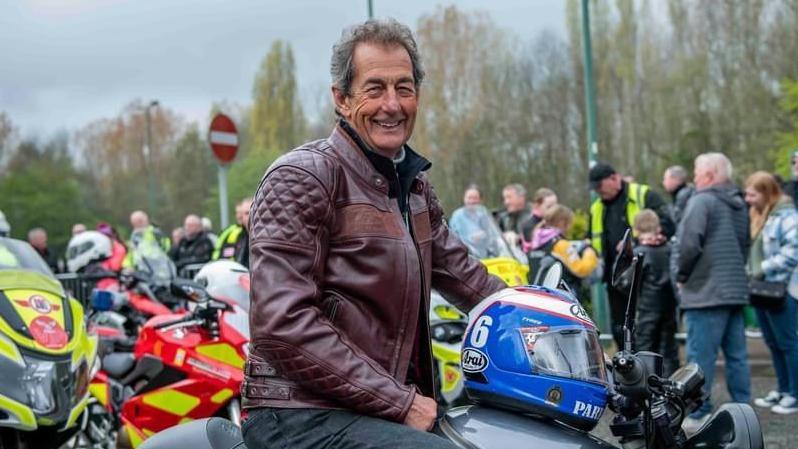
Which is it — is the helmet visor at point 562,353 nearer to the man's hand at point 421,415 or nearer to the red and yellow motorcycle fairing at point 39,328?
the man's hand at point 421,415

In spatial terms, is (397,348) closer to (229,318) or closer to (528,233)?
(229,318)

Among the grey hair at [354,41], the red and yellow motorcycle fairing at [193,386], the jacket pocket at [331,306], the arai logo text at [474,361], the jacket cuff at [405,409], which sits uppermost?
the grey hair at [354,41]

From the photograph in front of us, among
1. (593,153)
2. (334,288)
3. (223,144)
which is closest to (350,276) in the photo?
(334,288)

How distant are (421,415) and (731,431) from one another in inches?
30.0

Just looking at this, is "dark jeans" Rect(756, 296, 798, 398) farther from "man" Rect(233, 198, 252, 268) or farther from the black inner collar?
the black inner collar

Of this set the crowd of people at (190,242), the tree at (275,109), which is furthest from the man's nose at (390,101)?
the tree at (275,109)

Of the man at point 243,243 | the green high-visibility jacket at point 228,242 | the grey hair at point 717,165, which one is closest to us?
the grey hair at point 717,165

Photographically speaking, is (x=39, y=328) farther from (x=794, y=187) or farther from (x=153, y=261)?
(x=794, y=187)

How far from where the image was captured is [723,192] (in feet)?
22.1

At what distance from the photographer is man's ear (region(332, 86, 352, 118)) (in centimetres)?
255

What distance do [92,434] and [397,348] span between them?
3.79 meters

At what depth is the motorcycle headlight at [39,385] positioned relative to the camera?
444cm

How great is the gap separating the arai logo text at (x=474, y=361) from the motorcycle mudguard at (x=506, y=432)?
0.11m

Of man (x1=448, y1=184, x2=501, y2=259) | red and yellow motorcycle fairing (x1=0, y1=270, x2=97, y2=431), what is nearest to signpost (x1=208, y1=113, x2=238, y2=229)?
man (x1=448, y1=184, x2=501, y2=259)
